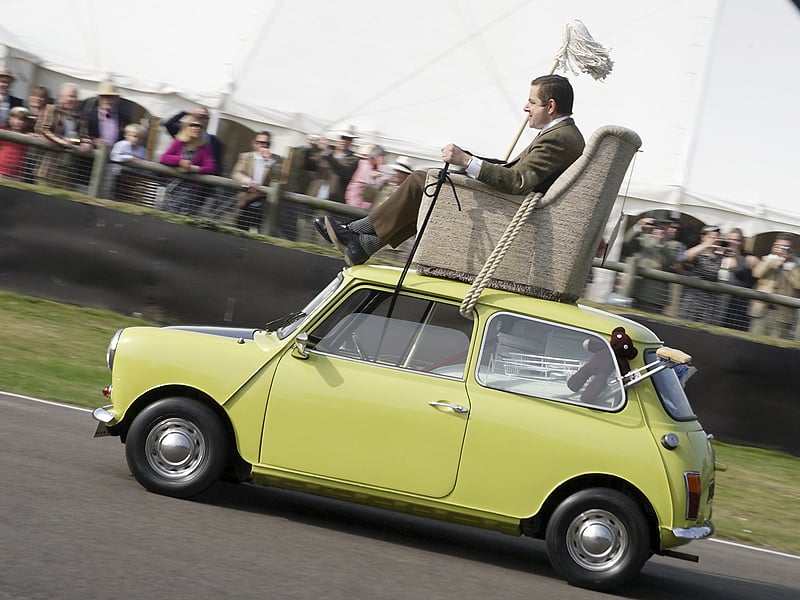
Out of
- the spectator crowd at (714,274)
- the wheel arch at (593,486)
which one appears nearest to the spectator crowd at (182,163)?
the spectator crowd at (714,274)

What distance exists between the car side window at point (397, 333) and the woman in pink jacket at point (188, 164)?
715 centimetres

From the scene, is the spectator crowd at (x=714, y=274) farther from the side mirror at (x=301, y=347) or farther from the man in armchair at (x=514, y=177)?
the side mirror at (x=301, y=347)

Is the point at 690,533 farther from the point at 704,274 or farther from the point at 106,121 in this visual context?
the point at 106,121

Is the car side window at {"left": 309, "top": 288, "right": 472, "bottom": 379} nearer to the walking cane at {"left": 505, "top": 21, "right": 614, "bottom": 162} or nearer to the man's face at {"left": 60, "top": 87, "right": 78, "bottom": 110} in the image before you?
the walking cane at {"left": 505, "top": 21, "right": 614, "bottom": 162}

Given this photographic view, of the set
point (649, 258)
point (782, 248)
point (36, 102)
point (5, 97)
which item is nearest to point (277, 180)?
point (36, 102)

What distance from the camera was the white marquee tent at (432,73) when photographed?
16812 millimetres

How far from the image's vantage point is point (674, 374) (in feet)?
24.1

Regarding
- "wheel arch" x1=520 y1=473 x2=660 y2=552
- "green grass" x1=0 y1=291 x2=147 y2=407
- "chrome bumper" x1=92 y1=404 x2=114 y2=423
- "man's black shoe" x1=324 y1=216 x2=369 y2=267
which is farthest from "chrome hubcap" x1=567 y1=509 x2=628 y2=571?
"green grass" x1=0 y1=291 x2=147 y2=407

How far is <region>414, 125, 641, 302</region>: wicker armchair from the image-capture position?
7.20m

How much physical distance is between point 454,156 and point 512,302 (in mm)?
961

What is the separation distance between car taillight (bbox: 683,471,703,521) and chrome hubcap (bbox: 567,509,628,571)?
41cm

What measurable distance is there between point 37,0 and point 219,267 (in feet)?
23.6

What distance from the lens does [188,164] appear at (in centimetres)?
1423

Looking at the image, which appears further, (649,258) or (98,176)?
(98,176)
